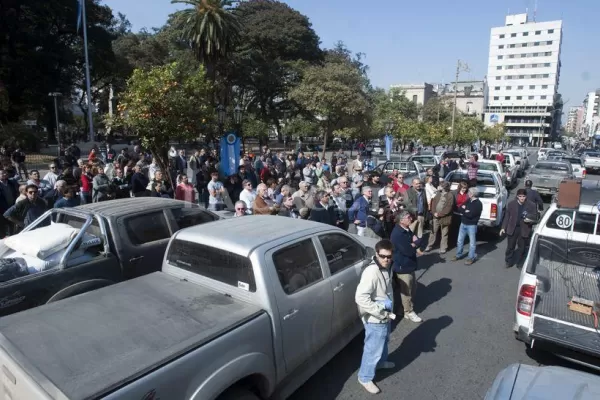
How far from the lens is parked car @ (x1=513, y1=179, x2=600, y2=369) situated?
428 centimetres

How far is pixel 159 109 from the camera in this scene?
10445 mm

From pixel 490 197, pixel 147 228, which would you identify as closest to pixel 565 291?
pixel 490 197

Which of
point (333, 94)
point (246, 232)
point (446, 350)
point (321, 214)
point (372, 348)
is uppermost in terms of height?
point (333, 94)

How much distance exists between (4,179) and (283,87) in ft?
122

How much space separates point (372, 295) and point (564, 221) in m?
3.76

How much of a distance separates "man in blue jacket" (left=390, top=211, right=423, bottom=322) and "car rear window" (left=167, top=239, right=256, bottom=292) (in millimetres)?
2749

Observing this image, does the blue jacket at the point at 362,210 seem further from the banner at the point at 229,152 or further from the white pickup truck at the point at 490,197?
the banner at the point at 229,152

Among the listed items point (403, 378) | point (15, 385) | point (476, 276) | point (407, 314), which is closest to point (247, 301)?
point (15, 385)

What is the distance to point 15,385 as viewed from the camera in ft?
8.10

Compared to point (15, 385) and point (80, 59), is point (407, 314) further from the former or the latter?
point (80, 59)

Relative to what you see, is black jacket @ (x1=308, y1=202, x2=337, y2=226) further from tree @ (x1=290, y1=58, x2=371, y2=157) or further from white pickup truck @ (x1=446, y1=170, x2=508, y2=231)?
tree @ (x1=290, y1=58, x2=371, y2=157)

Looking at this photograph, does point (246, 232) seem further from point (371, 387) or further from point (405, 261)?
point (405, 261)

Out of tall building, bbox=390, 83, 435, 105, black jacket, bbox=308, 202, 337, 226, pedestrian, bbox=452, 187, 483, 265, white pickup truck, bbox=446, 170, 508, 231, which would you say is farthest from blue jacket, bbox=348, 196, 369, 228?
tall building, bbox=390, 83, 435, 105

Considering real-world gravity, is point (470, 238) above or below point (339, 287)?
below
